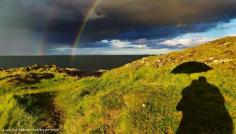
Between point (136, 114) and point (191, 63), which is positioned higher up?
point (191, 63)

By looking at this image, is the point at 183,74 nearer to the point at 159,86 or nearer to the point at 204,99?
the point at 159,86

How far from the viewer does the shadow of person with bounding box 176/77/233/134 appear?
18917 mm

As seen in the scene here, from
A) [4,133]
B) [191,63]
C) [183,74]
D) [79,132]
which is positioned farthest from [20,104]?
[191,63]

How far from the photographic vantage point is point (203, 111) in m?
21.1

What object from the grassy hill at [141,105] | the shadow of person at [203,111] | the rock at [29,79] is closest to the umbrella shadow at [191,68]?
the grassy hill at [141,105]

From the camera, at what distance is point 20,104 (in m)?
27.8

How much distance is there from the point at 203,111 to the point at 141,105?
5.19 m

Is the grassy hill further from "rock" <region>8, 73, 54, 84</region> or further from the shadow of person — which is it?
"rock" <region>8, 73, 54, 84</region>

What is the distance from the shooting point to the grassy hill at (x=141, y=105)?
67.5 ft

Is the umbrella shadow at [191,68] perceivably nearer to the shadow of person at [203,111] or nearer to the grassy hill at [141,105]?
the grassy hill at [141,105]

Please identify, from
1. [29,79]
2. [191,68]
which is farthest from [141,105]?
[29,79]

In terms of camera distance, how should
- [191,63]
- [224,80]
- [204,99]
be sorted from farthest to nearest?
[191,63] → [224,80] → [204,99]

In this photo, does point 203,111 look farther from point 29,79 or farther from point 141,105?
point 29,79

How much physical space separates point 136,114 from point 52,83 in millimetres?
23905
